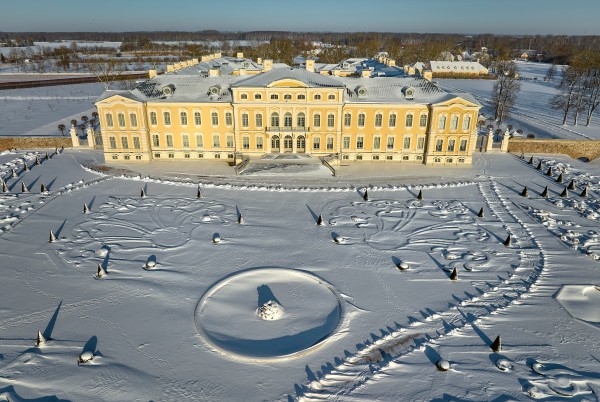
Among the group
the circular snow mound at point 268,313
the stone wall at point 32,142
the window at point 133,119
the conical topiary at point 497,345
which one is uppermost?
the window at point 133,119

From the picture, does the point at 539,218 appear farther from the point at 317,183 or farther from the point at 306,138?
the point at 306,138

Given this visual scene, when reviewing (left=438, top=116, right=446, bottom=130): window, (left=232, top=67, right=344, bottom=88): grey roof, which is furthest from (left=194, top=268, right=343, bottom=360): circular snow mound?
(left=438, top=116, right=446, bottom=130): window

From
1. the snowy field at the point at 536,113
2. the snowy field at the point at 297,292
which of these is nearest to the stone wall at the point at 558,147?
the snowy field at the point at 536,113

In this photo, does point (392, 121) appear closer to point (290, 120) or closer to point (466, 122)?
point (466, 122)

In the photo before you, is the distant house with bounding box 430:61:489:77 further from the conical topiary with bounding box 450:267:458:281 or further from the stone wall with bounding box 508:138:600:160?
the conical topiary with bounding box 450:267:458:281

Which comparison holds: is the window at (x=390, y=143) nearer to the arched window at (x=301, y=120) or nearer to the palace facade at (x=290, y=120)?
the palace facade at (x=290, y=120)

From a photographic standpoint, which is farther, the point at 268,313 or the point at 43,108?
the point at 43,108

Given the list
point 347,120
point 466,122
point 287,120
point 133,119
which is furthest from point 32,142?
point 466,122
